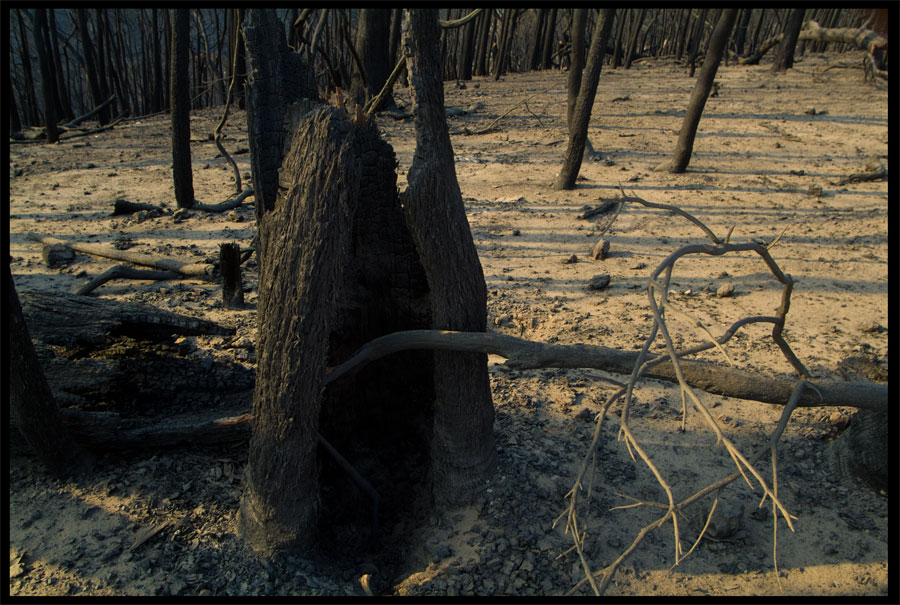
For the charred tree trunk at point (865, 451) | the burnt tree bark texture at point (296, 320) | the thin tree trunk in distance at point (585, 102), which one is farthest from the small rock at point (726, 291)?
the burnt tree bark texture at point (296, 320)

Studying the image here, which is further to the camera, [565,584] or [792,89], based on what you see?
[792,89]

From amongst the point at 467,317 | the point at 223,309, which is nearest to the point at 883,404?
the point at 467,317

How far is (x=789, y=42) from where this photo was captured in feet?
49.9

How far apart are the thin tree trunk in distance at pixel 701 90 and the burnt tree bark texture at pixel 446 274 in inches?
263

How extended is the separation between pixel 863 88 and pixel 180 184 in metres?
14.2

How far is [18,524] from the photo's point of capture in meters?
2.97

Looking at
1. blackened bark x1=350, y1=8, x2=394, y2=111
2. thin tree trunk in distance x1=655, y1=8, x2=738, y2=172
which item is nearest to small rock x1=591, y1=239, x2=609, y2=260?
thin tree trunk in distance x1=655, y1=8, x2=738, y2=172

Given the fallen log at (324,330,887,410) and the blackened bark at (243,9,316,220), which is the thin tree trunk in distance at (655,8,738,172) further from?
the fallen log at (324,330,887,410)

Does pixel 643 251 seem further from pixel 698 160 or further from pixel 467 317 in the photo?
pixel 467 317

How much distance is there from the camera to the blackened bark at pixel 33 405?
2.88 meters

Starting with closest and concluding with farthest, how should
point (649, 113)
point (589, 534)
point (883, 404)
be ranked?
1. point (883, 404)
2. point (589, 534)
3. point (649, 113)

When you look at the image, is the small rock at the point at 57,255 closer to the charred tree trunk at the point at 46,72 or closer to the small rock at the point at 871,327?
the charred tree trunk at the point at 46,72

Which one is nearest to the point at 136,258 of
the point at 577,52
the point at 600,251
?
the point at 600,251

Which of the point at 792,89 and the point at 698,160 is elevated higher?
the point at 792,89
